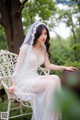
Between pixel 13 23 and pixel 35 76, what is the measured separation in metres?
2.27

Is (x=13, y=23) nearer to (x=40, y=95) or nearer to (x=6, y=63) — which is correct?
(x=6, y=63)

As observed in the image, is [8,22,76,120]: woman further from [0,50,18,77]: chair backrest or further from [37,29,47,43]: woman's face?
[0,50,18,77]: chair backrest

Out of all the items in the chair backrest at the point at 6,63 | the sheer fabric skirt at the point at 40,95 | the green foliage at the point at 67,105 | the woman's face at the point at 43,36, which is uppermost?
the green foliage at the point at 67,105

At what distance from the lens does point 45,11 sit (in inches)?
293

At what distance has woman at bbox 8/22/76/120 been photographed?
3526mm

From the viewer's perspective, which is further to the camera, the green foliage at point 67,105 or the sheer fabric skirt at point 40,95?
the sheer fabric skirt at point 40,95

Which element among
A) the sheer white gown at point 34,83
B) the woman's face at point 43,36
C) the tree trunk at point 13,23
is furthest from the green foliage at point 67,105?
the tree trunk at point 13,23

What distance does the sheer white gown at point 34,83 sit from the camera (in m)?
3.50

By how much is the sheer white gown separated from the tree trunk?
2069 millimetres

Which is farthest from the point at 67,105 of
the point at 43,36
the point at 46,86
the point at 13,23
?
the point at 13,23

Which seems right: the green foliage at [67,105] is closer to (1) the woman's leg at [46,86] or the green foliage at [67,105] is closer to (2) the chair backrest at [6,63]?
(1) the woman's leg at [46,86]

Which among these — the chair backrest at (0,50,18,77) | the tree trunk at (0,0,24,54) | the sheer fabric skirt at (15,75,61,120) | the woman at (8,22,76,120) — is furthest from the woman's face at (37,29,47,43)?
the tree trunk at (0,0,24,54)

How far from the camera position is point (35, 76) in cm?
376

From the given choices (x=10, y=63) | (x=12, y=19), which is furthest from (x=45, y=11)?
(x=10, y=63)
